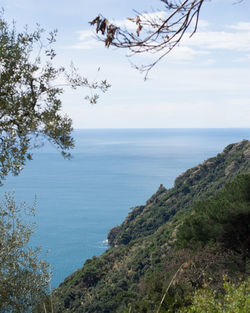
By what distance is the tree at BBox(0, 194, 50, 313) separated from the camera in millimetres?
6270

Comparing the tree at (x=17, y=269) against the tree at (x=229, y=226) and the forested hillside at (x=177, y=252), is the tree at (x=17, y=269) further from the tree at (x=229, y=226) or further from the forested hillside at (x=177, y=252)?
the tree at (x=229, y=226)

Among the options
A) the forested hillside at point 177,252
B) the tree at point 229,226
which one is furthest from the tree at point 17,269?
the tree at point 229,226

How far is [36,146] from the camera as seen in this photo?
182 inches

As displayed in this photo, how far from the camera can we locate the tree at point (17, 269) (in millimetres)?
6270

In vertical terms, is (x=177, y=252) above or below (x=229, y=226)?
below

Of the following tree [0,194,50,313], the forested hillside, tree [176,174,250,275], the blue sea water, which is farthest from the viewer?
the blue sea water

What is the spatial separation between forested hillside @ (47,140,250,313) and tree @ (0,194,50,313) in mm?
464

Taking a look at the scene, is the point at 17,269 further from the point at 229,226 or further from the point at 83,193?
the point at 83,193

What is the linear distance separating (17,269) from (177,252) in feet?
32.4

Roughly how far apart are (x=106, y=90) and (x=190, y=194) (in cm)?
4135

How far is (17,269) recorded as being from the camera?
650 centimetres

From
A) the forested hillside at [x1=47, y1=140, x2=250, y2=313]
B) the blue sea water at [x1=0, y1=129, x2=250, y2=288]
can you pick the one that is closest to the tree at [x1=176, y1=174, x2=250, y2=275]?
the forested hillside at [x1=47, y1=140, x2=250, y2=313]

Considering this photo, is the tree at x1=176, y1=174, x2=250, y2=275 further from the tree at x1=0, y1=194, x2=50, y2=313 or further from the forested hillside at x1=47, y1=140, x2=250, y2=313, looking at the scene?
the tree at x1=0, y1=194, x2=50, y2=313

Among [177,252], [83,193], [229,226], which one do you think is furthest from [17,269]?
[83,193]
